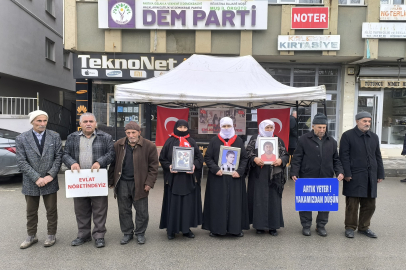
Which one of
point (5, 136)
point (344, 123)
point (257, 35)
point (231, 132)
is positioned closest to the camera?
point (231, 132)

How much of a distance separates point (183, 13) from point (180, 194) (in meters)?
7.95

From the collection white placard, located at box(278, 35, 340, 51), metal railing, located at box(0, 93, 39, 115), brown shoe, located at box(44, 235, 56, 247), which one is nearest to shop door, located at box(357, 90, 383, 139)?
white placard, located at box(278, 35, 340, 51)

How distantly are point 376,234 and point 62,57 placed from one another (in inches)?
751

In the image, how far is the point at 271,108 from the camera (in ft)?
27.2

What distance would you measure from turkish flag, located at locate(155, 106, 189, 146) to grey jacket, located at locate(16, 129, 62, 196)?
4353mm

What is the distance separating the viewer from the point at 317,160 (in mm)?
4621

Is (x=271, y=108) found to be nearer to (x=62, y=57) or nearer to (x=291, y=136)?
(x=291, y=136)

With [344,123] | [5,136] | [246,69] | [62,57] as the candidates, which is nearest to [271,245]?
[246,69]

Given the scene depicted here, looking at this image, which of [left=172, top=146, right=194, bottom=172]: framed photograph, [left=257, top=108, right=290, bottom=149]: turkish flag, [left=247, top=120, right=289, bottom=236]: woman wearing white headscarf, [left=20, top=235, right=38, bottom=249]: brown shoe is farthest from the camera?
[left=257, top=108, right=290, bottom=149]: turkish flag

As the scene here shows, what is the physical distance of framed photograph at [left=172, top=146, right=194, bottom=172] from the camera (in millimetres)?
4344

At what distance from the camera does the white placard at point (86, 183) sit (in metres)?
4.08

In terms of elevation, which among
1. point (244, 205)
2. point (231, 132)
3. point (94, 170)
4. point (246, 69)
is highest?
point (246, 69)

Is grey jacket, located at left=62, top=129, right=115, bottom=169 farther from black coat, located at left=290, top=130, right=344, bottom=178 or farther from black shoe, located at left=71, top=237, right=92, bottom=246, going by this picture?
black coat, located at left=290, top=130, right=344, bottom=178

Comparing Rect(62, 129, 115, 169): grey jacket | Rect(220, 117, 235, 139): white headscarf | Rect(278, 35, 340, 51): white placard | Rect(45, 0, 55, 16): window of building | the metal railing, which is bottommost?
Rect(62, 129, 115, 169): grey jacket
